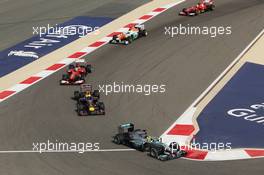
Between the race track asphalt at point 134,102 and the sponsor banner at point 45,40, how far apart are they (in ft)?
9.26

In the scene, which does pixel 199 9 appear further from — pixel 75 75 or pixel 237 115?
pixel 237 115

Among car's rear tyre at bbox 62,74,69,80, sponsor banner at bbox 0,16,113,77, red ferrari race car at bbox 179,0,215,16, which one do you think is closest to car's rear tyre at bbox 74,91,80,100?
car's rear tyre at bbox 62,74,69,80

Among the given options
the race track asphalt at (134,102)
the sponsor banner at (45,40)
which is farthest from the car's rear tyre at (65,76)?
the sponsor banner at (45,40)

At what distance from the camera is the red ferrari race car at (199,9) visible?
138 feet

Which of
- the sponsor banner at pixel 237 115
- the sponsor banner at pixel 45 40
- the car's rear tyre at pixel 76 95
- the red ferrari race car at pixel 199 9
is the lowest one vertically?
the sponsor banner at pixel 237 115

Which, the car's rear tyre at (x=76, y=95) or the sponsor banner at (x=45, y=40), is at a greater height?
the sponsor banner at (x=45, y=40)

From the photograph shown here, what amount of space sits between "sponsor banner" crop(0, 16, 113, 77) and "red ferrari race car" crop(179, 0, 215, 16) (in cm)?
462

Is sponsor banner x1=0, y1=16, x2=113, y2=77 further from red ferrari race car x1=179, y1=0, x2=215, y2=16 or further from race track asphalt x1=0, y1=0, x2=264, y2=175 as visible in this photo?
red ferrari race car x1=179, y1=0, x2=215, y2=16

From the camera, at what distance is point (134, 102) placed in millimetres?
28969

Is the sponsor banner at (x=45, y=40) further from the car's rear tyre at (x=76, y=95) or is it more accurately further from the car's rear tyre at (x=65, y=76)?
the car's rear tyre at (x=76, y=95)

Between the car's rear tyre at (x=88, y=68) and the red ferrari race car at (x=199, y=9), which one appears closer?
the car's rear tyre at (x=88, y=68)

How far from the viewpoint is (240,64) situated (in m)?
33.8

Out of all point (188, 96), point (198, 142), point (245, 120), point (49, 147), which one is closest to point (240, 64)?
point (188, 96)

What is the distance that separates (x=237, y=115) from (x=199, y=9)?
1625 cm
